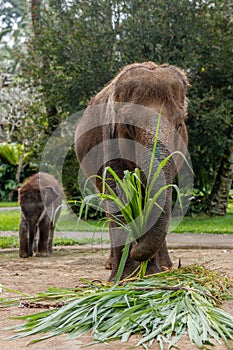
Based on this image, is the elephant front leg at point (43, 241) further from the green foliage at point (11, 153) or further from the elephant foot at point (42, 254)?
the green foliage at point (11, 153)

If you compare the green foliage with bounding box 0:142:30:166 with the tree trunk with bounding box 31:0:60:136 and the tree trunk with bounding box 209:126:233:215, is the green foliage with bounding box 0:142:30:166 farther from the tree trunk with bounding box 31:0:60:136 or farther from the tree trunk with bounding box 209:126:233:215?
the tree trunk with bounding box 209:126:233:215

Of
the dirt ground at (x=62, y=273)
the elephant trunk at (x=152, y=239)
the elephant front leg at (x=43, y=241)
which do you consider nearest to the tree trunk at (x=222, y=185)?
the dirt ground at (x=62, y=273)

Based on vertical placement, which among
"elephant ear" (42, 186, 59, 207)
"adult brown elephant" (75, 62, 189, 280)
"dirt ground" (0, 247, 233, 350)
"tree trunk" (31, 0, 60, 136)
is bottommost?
"dirt ground" (0, 247, 233, 350)

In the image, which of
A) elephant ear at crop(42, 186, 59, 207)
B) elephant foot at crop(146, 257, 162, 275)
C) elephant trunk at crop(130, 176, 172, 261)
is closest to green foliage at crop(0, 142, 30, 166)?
elephant ear at crop(42, 186, 59, 207)

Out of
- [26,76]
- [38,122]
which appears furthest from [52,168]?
[26,76]

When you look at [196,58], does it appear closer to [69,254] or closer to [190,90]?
[190,90]

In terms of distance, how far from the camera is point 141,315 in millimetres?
4699

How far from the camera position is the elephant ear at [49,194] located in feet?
38.6

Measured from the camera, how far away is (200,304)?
4898 millimetres

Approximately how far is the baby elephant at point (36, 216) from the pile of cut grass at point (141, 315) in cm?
562

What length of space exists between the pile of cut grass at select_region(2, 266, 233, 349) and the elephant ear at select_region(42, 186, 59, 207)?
6113mm

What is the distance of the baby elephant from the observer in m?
11.3

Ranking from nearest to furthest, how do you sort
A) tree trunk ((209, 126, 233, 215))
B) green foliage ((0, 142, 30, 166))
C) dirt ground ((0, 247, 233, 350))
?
dirt ground ((0, 247, 233, 350)) → tree trunk ((209, 126, 233, 215)) → green foliage ((0, 142, 30, 166))

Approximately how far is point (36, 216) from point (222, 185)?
9856mm
